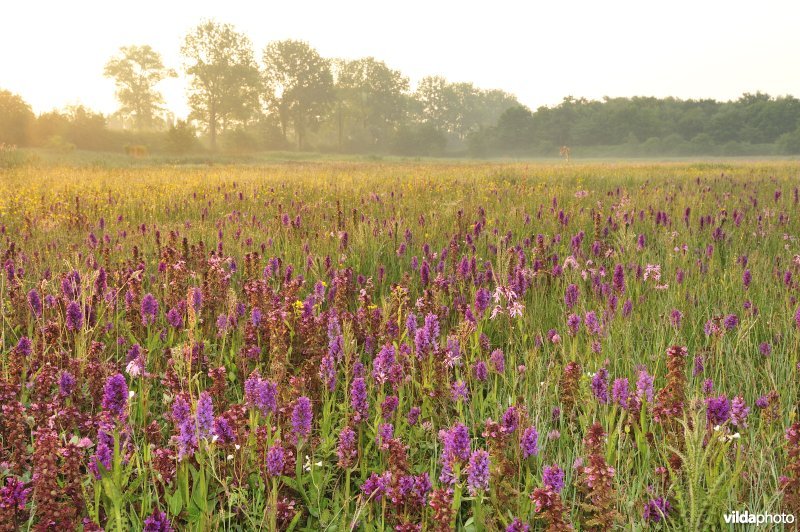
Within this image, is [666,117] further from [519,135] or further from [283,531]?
[283,531]

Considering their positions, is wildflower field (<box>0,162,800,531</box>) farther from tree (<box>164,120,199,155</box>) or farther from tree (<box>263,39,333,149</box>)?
tree (<box>263,39,333,149</box>)

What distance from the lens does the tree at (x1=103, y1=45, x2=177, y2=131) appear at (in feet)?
268

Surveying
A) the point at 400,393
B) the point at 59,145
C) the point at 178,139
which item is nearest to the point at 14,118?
the point at 59,145

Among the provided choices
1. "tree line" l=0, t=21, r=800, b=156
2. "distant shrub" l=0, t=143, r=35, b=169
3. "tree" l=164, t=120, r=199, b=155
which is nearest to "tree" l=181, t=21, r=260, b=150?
"tree line" l=0, t=21, r=800, b=156

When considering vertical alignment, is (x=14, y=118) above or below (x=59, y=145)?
above

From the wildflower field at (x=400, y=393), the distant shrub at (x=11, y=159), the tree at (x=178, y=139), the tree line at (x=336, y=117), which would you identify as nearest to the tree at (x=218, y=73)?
the tree line at (x=336, y=117)

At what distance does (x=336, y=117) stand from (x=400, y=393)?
96.2m

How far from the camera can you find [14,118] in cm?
5128

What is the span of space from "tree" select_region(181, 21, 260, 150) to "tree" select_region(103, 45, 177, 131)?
47.9 ft

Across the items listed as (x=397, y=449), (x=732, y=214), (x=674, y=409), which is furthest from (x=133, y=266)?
(x=732, y=214)

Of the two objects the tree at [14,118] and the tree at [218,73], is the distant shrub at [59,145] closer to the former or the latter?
the tree at [14,118]

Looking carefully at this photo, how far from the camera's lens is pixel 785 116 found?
66500 millimetres

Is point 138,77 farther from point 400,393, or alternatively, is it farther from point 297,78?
point 400,393

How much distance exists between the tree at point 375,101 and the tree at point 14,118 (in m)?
48.8
